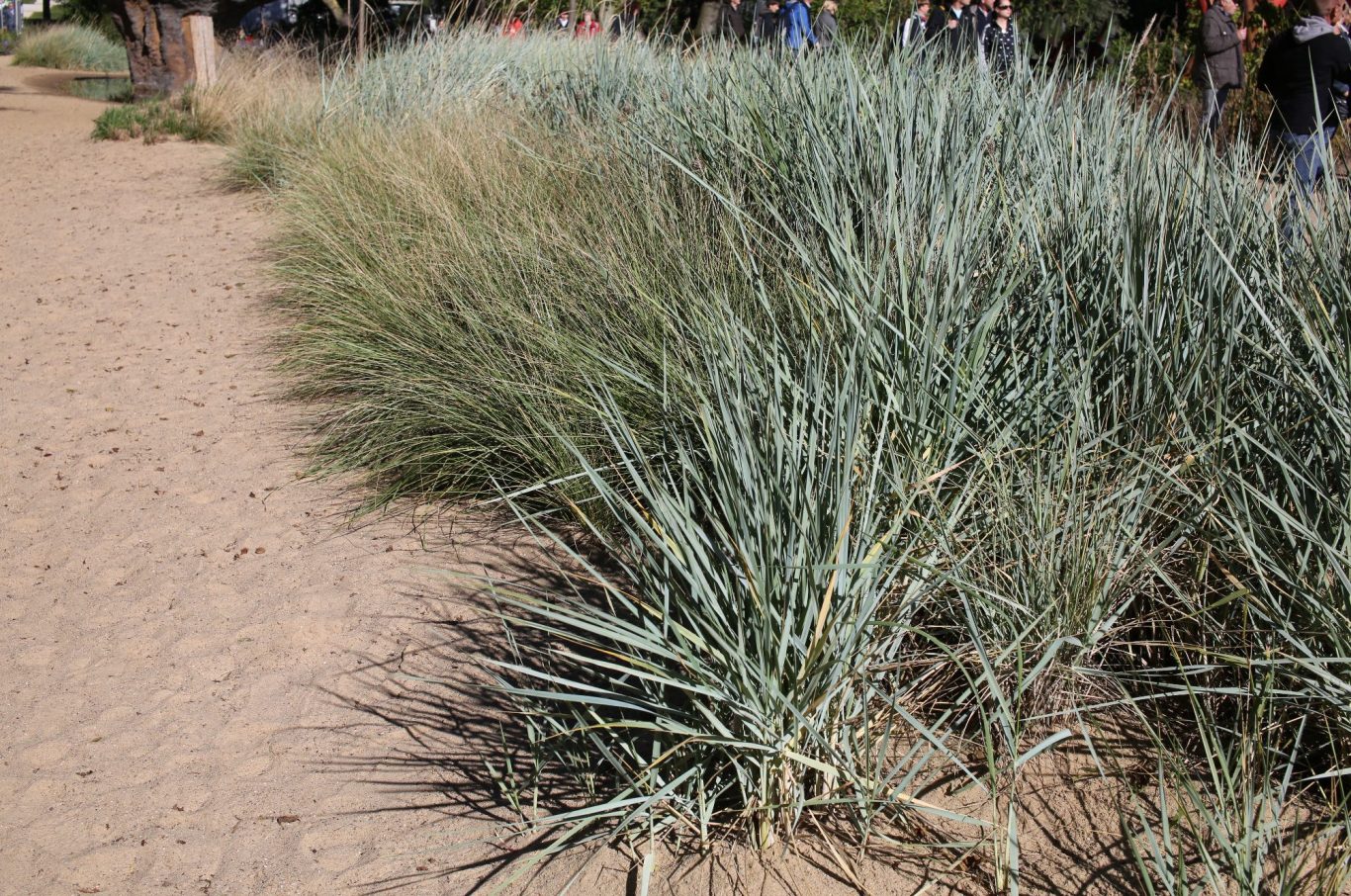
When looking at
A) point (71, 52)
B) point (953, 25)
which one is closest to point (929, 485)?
point (953, 25)

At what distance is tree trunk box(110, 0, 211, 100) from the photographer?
12.5 m

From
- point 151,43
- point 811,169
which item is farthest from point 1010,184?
point 151,43

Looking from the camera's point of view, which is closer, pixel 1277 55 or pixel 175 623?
pixel 175 623

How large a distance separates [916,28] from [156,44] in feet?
28.2

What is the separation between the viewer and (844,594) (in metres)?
2.28

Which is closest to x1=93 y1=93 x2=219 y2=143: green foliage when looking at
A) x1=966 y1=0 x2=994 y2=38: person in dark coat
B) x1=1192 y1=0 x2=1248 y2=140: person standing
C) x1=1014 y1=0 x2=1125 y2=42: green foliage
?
x1=966 y1=0 x2=994 y2=38: person in dark coat

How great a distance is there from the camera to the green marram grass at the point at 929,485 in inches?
87.8

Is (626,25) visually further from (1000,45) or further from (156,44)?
(1000,45)

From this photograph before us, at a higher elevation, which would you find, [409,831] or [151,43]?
[151,43]

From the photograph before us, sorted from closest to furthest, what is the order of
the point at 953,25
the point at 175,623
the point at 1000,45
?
the point at 175,623, the point at 1000,45, the point at 953,25

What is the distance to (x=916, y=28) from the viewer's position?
7449mm

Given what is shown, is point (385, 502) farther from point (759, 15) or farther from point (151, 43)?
point (151, 43)

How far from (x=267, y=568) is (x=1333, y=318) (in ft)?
9.49

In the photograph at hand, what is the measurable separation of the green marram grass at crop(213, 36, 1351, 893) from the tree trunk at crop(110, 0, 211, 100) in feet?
31.7
